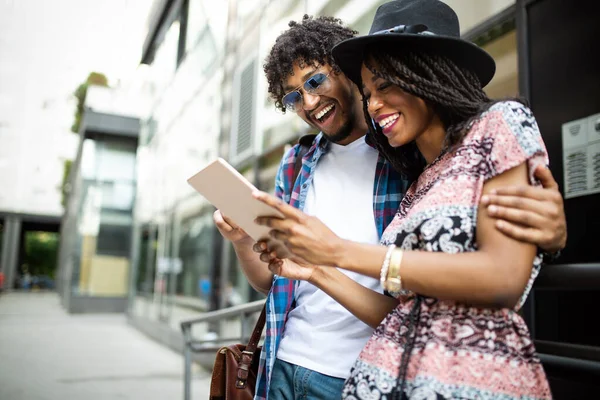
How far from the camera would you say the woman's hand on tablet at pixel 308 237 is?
3.57ft

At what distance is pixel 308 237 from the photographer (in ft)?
3.57

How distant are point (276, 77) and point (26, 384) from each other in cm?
546

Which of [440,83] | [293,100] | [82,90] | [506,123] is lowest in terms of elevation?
[506,123]

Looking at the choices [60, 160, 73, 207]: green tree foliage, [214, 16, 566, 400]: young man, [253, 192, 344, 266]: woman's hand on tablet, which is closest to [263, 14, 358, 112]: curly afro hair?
[214, 16, 566, 400]: young man

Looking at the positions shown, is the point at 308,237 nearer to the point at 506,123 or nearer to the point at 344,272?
the point at 506,123

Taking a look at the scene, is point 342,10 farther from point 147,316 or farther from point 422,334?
point 147,316

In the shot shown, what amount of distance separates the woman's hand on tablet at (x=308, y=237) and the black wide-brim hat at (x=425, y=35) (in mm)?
479

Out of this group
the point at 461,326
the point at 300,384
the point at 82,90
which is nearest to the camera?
the point at 461,326

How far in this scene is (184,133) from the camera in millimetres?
11516

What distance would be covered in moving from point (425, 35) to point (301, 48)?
82cm

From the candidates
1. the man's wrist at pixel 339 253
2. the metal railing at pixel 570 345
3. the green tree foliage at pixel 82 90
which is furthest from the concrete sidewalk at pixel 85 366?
the green tree foliage at pixel 82 90

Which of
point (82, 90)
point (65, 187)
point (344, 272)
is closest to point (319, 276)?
point (344, 272)

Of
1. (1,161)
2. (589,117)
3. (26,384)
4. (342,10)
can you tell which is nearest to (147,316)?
(26,384)

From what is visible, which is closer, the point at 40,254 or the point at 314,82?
the point at 314,82
